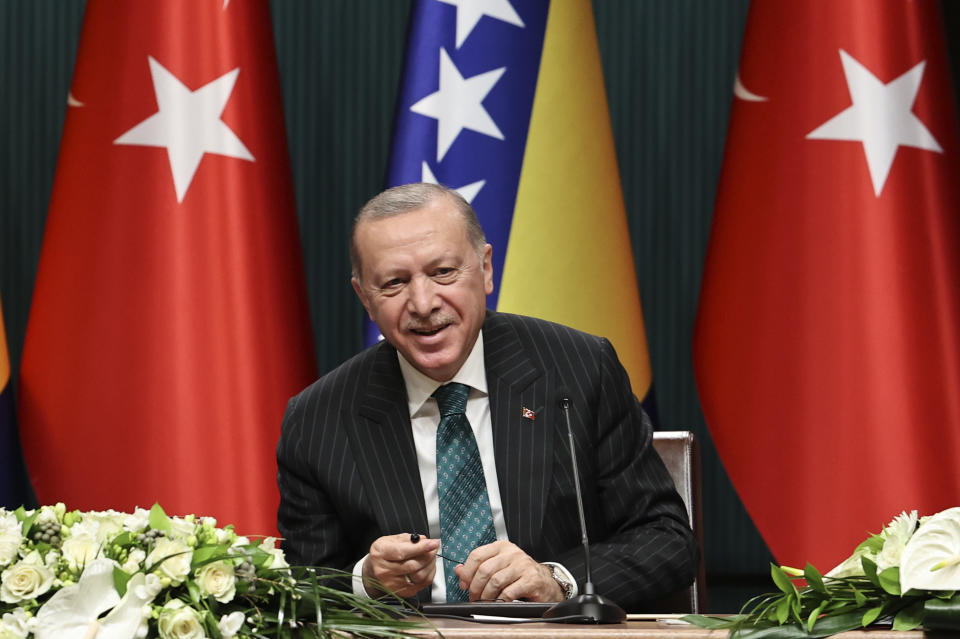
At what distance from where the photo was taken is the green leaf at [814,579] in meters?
1.20

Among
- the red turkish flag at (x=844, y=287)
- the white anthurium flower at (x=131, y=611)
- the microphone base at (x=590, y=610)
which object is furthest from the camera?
the red turkish flag at (x=844, y=287)

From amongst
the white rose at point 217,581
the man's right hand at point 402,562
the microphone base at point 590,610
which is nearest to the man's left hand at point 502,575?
the man's right hand at point 402,562

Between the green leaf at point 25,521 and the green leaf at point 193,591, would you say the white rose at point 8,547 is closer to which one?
the green leaf at point 25,521

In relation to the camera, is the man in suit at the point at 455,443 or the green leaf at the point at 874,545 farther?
the man in suit at the point at 455,443

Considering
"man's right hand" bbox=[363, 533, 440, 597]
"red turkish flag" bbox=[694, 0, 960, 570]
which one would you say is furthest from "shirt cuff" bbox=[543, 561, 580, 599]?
"red turkish flag" bbox=[694, 0, 960, 570]

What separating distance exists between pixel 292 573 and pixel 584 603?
0.37 meters

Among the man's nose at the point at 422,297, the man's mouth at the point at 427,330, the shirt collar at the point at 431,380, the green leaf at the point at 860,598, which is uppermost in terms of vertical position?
the man's nose at the point at 422,297

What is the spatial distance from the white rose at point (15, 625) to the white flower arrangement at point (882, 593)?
0.72 m

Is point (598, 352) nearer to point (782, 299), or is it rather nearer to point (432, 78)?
point (782, 299)

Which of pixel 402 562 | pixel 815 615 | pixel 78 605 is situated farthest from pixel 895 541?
pixel 78 605

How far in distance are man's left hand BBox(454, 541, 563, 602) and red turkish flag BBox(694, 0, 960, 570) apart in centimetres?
148

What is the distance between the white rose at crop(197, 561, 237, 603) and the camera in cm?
111

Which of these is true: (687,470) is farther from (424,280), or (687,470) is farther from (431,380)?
(424,280)

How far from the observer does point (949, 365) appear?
2811 mm
